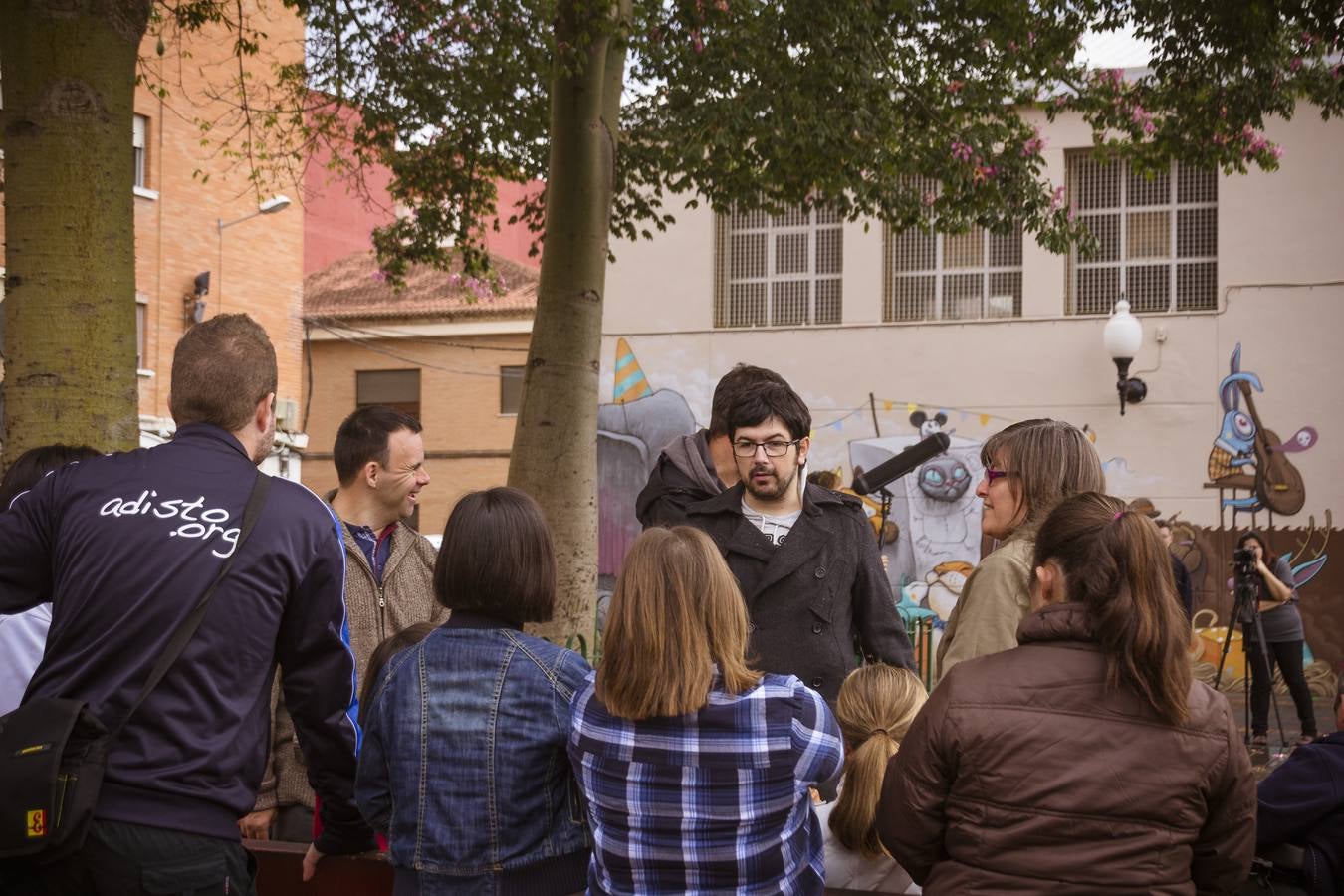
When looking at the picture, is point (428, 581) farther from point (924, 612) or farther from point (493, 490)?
point (924, 612)

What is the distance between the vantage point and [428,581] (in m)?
4.54

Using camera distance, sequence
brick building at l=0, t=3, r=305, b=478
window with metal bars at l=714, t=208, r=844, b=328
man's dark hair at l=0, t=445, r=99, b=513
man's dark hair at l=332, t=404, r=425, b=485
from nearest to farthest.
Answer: man's dark hair at l=0, t=445, r=99, b=513 → man's dark hair at l=332, t=404, r=425, b=485 → window with metal bars at l=714, t=208, r=844, b=328 → brick building at l=0, t=3, r=305, b=478

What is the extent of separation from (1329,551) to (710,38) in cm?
876

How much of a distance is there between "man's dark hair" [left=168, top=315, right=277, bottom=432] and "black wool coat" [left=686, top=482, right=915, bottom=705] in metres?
1.63

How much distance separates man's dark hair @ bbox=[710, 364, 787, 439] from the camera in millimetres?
4398

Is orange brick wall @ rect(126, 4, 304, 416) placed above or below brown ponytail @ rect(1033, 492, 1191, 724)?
above

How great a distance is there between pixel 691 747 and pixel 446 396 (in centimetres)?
2885

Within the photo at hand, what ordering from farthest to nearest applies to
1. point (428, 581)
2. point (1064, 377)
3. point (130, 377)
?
point (1064, 377)
point (130, 377)
point (428, 581)

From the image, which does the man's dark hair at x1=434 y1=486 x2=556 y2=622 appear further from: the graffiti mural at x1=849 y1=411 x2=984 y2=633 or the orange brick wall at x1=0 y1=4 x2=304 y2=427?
the orange brick wall at x1=0 y1=4 x2=304 y2=427

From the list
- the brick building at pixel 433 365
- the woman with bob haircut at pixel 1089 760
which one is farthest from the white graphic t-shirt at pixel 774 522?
the brick building at pixel 433 365

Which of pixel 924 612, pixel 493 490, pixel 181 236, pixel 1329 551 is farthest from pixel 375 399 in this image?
pixel 493 490

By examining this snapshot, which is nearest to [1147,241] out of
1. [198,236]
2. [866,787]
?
[866,787]

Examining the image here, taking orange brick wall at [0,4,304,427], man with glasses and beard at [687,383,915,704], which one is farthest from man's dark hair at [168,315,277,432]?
orange brick wall at [0,4,304,427]

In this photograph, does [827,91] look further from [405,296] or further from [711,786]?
[405,296]
